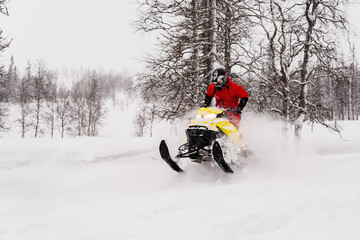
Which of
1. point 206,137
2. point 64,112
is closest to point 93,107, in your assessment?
point 64,112

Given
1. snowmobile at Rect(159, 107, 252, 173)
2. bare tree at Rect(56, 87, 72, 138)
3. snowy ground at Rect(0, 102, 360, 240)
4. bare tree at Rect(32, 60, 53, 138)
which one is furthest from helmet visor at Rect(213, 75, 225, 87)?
bare tree at Rect(56, 87, 72, 138)

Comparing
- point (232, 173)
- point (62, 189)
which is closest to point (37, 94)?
point (62, 189)

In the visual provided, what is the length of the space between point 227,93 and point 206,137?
1.45 m

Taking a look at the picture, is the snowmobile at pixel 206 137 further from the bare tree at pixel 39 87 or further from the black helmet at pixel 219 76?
the bare tree at pixel 39 87

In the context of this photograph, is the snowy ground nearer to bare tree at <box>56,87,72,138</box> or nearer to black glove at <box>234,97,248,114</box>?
black glove at <box>234,97,248,114</box>

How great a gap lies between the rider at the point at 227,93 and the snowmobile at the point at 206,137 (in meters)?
0.41

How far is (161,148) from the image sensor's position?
5.68 m

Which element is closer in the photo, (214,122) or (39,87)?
(214,122)

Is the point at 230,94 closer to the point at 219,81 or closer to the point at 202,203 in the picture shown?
the point at 219,81

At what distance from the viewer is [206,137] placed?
17.6ft

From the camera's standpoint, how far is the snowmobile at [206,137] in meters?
5.30

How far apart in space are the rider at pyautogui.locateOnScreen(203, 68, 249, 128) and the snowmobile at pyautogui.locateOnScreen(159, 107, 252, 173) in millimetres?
406

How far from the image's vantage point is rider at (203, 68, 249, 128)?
598cm

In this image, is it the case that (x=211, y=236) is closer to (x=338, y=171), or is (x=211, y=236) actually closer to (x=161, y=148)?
(x=161, y=148)
